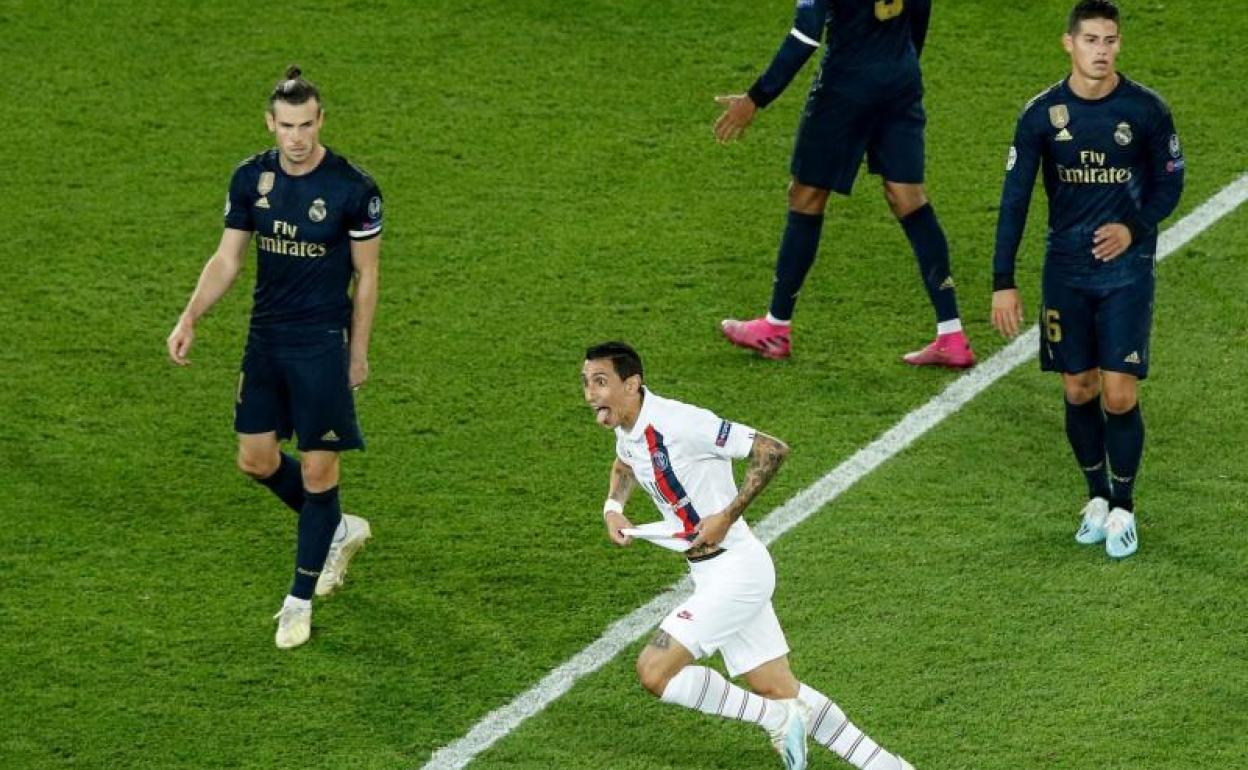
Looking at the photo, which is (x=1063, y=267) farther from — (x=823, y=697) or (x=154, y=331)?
(x=154, y=331)

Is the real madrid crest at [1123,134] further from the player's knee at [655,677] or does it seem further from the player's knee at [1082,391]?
A: the player's knee at [655,677]

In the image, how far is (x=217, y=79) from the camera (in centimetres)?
1430

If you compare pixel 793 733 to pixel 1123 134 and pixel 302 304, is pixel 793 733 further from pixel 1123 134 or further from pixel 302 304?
pixel 1123 134

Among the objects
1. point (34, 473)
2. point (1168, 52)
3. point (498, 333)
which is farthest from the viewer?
point (1168, 52)

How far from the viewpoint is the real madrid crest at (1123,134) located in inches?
368

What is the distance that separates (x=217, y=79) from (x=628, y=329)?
3.84 metres

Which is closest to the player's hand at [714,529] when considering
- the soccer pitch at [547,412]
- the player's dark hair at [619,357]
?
the player's dark hair at [619,357]

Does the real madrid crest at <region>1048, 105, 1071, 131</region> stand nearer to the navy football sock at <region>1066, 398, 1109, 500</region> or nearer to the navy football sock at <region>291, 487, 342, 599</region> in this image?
the navy football sock at <region>1066, 398, 1109, 500</region>

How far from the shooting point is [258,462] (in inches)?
373

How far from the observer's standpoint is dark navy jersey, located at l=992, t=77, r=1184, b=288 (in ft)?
30.8

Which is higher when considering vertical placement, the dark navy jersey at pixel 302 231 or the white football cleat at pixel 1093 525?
the dark navy jersey at pixel 302 231

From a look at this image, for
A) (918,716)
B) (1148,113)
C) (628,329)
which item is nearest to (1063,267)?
(1148,113)

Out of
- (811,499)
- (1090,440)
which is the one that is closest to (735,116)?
(811,499)

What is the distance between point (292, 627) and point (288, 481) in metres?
0.64
